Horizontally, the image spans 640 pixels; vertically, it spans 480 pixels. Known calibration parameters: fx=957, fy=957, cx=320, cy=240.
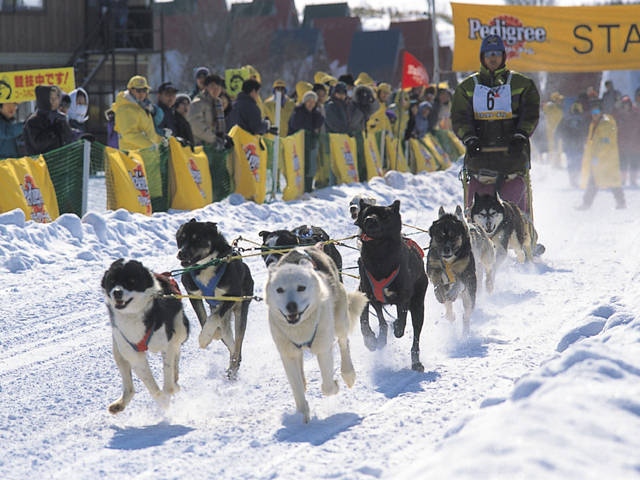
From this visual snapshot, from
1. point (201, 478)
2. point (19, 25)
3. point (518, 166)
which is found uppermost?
point (19, 25)

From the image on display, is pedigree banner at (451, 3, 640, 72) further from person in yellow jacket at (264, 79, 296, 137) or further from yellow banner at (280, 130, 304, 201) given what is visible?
yellow banner at (280, 130, 304, 201)

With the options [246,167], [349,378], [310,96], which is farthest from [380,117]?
[349,378]

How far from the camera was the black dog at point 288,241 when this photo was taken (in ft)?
17.1

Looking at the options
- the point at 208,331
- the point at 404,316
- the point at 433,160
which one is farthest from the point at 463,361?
the point at 433,160

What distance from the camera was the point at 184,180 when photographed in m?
10.2

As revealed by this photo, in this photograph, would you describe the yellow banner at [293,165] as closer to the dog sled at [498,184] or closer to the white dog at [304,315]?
the dog sled at [498,184]

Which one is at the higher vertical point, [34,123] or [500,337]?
[34,123]

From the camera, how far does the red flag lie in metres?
16.2

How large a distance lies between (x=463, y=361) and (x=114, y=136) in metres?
7.60

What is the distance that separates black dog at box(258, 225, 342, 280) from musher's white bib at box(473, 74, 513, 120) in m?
2.22

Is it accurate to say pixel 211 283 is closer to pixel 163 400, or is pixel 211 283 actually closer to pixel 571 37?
pixel 163 400

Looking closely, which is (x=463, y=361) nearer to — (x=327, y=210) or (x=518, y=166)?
(x=518, y=166)

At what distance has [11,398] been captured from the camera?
4324 mm

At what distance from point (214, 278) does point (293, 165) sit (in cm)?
732
